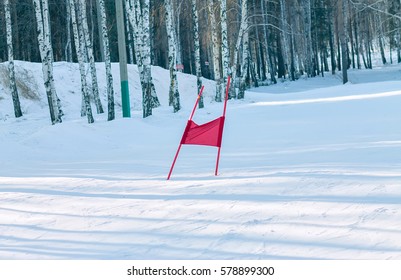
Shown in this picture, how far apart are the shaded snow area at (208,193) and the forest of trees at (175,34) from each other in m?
5.60

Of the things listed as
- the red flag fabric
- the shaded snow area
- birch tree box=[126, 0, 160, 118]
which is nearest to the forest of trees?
birch tree box=[126, 0, 160, 118]

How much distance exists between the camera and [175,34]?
43.5 m

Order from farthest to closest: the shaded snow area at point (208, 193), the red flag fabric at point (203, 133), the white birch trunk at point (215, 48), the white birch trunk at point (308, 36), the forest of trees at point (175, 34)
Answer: the white birch trunk at point (308, 36)
the white birch trunk at point (215, 48)
the forest of trees at point (175, 34)
the red flag fabric at point (203, 133)
the shaded snow area at point (208, 193)

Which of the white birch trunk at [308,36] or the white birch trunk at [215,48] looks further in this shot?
the white birch trunk at [308,36]

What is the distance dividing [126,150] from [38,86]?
18.8m

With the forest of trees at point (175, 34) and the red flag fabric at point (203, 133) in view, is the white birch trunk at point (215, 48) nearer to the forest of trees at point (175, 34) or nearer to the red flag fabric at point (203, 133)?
the forest of trees at point (175, 34)

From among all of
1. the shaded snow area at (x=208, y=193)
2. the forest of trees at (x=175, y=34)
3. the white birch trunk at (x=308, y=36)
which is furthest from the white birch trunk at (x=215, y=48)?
the white birch trunk at (x=308, y=36)

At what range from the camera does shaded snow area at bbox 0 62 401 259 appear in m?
6.15

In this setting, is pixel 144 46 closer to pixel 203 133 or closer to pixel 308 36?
pixel 203 133

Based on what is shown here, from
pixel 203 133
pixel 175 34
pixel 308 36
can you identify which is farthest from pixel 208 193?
pixel 308 36

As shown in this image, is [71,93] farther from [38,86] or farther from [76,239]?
[76,239]

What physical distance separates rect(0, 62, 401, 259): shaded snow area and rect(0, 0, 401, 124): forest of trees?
560 centimetres

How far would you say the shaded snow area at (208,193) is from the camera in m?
6.15

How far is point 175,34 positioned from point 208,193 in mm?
35696
